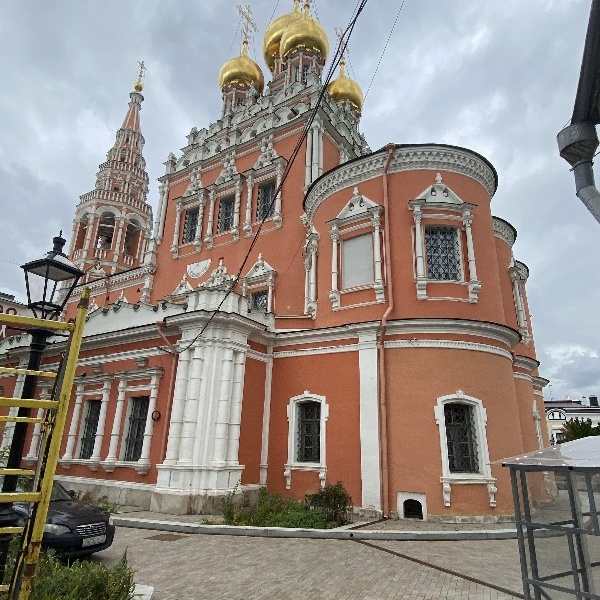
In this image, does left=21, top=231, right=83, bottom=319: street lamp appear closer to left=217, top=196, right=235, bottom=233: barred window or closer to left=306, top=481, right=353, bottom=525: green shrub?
left=306, top=481, right=353, bottom=525: green shrub

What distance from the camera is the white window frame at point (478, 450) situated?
10.2m

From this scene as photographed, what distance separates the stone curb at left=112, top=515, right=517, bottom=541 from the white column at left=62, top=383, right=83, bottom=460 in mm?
6503

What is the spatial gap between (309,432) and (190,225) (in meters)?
11.8

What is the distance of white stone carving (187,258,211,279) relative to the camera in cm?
1855

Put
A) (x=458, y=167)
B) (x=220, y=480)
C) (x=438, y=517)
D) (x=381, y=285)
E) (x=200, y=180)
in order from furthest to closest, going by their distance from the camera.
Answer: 1. (x=200, y=180)
2. (x=458, y=167)
3. (x=381, y=285)
4. (x=220, y=480)
5. (x=438, y=517)

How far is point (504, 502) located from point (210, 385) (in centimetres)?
755

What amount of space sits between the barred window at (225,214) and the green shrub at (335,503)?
1173 cm

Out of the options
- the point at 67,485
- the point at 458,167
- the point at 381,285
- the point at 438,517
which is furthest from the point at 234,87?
the point at 438,517

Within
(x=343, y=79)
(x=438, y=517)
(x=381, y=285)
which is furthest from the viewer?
(x=343, y=79)

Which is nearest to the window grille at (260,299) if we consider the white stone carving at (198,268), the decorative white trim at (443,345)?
the white stone carving at (198,268)

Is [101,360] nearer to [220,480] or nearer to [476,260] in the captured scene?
[220,480]

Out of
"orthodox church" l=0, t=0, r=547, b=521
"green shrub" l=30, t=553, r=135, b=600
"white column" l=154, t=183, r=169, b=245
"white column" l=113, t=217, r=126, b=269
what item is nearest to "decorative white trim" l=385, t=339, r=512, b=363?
"orthodox church" l=0, t=0, r=547, b=521

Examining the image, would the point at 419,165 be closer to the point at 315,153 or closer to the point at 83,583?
the point at 315,153

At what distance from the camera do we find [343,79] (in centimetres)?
→ 2641
